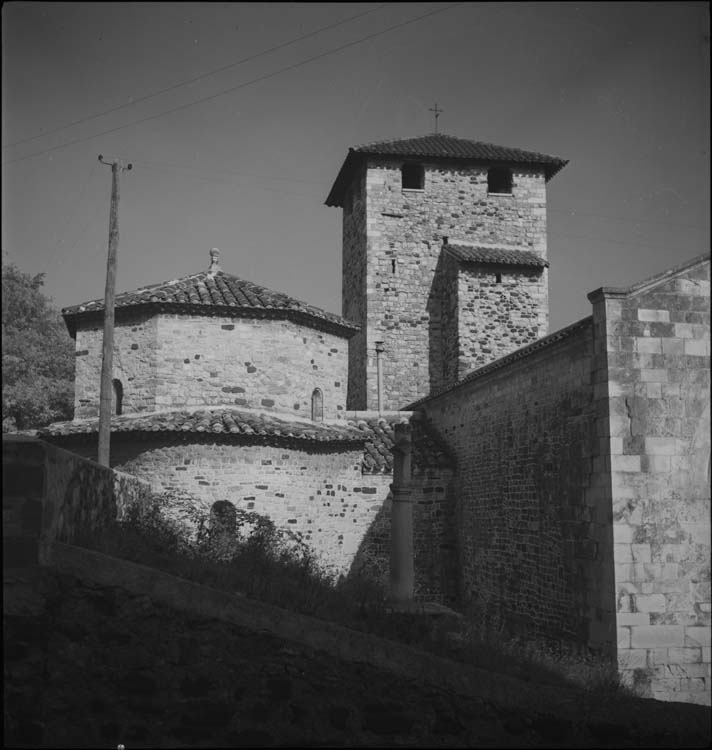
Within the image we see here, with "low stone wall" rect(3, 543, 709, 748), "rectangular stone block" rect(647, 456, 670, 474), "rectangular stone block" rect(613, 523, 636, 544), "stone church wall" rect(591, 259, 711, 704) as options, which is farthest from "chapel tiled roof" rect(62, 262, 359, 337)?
"low stone wall" rect(3, 543, 709, 748)

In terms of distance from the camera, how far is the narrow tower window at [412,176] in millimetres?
26000

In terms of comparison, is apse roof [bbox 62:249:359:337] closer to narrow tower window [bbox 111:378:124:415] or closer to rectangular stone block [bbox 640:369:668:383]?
narrow tower window [bbox 111:378:124:415]

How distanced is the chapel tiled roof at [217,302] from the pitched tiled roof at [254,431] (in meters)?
2.23

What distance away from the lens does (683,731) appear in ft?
22.0

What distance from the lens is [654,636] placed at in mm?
9914

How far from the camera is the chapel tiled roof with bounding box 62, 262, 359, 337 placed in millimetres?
16359

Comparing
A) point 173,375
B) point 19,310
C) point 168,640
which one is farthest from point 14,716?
point 19,310

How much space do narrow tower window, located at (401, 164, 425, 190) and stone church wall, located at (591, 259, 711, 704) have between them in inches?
644

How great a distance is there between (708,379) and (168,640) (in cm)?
817

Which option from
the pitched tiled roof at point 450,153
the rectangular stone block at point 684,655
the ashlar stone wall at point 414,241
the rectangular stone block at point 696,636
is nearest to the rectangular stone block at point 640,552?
the rectangular stone block at point 696,636

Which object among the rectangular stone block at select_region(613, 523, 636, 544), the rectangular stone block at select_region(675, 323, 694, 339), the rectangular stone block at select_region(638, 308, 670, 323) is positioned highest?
the rectangular stone block at select_region(638, 308, 670, 323)

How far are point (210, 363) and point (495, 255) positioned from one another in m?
11.4

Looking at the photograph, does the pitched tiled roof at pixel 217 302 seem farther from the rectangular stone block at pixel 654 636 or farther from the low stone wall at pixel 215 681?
the low stone wall at pixel 215 681

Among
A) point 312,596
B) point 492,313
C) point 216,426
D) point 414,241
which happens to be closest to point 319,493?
point 216,426
